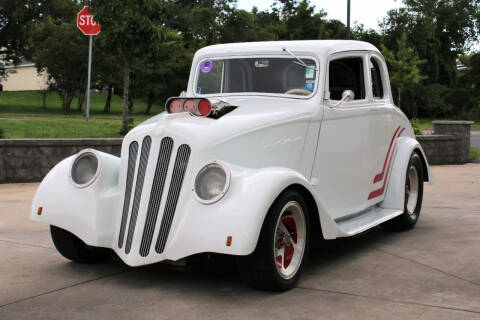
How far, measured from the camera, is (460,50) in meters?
60.8

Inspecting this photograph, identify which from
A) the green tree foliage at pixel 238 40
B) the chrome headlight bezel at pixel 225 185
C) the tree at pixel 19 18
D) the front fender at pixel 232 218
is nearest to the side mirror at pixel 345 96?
the front fender at pixel 232 218

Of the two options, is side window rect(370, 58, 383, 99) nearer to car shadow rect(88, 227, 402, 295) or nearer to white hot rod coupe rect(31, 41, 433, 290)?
white hot rod coupe rect(31, 41, 433, 290)

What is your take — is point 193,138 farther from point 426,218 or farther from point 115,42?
point 115,42

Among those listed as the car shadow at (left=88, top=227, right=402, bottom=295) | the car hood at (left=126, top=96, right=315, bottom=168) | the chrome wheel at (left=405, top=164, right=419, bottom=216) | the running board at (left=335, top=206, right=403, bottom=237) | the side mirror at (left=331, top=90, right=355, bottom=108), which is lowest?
the car shadow at (left=88, top=227, right=402, bottom=295)

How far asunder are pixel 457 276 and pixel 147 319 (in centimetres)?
261

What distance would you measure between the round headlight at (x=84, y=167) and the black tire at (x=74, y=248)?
486 millimetres

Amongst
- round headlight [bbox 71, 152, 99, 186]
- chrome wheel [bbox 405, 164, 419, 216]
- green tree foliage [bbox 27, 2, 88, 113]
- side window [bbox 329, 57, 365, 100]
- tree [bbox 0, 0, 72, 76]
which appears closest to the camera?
round headlight [bbox 71, 152, 99, 186]

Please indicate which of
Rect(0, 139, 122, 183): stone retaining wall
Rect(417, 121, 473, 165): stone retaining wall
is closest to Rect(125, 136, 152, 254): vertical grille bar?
Rect(0, 139, 122, 183): stone retaining wall

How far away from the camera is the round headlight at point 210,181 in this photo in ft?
15.3

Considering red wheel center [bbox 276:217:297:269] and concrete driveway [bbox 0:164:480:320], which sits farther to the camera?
red wheel center [bbox 276:217:297:269]

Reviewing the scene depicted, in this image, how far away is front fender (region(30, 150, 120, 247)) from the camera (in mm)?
5062

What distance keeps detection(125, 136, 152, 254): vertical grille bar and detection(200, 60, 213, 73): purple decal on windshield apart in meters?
1.91

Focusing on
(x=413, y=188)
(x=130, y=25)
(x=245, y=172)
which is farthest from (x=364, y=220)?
(x=130, y=25)

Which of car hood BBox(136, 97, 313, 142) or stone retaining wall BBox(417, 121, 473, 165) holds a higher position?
car hood BBox(136, 97, 313, 142)
